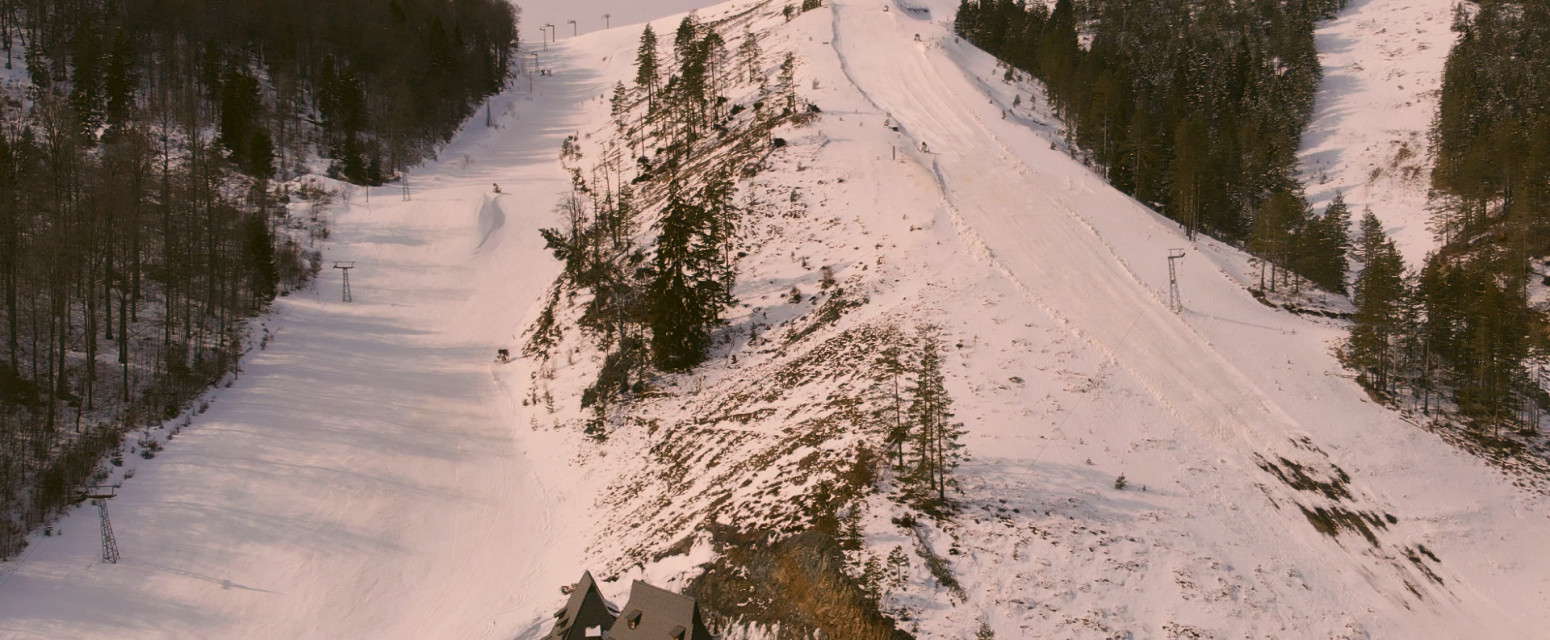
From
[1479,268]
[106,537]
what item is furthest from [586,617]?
[1479,268]

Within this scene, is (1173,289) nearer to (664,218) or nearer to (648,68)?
(664,218)

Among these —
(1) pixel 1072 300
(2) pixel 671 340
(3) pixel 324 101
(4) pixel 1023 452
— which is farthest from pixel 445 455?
(3) pixel 324 101

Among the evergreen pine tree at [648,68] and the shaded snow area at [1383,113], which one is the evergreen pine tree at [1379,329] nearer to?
the shaded snow area at [1383,113]

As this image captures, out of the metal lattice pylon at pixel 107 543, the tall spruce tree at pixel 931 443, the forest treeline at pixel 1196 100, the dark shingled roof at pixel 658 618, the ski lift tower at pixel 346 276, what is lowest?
the metal lattice pylon at pixel 107 543

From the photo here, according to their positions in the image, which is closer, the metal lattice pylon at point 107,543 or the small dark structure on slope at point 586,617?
the small dark structure on slope at point 586,617

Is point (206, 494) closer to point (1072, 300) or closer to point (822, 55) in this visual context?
point (1072, 300)

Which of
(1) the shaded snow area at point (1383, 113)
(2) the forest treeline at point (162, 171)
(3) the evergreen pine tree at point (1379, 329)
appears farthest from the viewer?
(1) the shaded snow area at point (1383, 113)

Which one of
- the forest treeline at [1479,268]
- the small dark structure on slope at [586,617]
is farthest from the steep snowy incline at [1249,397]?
the small dark structure on slope at [586,617]

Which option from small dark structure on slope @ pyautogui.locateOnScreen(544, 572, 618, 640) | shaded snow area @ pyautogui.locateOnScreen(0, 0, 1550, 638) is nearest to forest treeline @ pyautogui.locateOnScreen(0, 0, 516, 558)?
shaded snow area @ pyautogui.locateOnScreen(0, 0, 1550, 638)
